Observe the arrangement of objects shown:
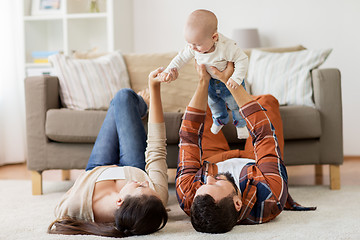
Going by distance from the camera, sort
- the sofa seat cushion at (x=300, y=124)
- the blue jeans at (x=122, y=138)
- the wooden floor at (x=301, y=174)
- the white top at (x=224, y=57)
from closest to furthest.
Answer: the white top at (x=224, y=57), the blue jeans at (x=122, y=138), the sofa seat cushion at (x=300, y=124), the wooden floor at (x=301, y=174)

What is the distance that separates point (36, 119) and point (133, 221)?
1.36 metres

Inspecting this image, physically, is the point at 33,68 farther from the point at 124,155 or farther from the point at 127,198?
the point at 127,198

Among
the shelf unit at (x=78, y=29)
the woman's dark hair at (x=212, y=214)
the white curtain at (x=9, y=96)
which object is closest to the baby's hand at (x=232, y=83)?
the woman's dark hair at (x=212, y=214)

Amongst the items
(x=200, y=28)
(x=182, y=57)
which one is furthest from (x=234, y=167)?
(x=200, y=28)

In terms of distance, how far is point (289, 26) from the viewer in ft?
Result: 14.5

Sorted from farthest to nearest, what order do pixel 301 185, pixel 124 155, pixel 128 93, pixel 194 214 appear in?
1. pixel 301 185
2. pixel 128 93
3. pixel 124 155
4. pixel 194 214

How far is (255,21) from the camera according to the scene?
14.8 ft

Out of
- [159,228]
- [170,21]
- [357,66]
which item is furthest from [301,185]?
[170,21]

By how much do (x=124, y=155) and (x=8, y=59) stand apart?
2537mm

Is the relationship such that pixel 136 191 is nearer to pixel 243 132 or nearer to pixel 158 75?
pixel 158 75

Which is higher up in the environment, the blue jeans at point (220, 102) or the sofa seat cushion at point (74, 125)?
the blue jeans at point (220, 102)

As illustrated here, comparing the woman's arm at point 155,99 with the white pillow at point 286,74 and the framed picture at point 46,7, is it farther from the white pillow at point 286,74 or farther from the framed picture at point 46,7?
the framed picture at point 46,7

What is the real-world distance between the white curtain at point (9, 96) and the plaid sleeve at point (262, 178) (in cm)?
287

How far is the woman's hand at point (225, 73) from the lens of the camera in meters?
1.81
